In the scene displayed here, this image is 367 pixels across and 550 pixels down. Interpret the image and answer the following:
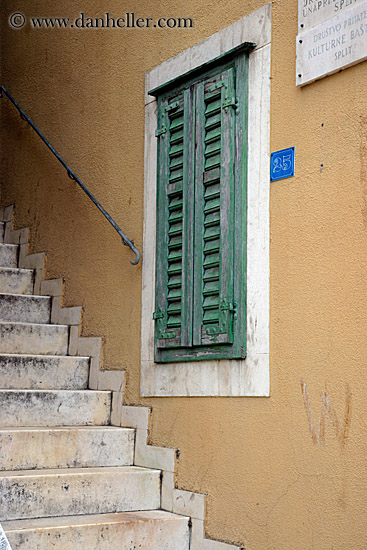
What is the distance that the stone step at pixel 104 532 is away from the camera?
11.3 feet

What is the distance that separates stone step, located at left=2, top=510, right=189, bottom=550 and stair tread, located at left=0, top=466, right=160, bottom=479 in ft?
0.69

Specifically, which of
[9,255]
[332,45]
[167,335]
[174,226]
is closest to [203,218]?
[174,226]

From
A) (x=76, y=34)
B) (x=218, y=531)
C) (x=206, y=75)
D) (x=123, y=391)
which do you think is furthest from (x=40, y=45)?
(x=218, y=531)

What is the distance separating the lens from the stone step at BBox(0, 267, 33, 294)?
5.55 metres

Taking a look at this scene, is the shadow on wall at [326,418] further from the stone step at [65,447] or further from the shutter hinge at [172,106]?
the shutter hinge at [172,106]

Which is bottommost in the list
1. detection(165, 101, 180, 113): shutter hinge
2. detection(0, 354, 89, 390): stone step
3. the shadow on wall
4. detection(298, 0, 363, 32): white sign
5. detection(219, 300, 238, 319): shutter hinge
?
the shadow on wall

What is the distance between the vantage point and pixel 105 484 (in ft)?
13.0

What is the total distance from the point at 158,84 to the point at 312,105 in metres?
1.26

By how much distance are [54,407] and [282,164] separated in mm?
1877

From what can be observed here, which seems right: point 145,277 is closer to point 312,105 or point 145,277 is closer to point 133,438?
point 133,438

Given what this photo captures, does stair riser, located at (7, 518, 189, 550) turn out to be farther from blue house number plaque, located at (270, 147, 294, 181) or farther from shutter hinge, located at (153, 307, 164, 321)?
blue house number plaque, located at (270, 147, 294, 181)

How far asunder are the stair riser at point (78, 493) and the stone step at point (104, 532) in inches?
2.5

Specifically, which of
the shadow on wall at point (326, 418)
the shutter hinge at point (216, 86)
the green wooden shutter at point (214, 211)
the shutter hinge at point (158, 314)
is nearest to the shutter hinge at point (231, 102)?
the green wooden shutter at point (214, 211)

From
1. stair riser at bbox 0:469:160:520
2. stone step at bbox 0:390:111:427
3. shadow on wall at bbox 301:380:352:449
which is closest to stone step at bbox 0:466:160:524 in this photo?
stair riser at bbox 0:469:160:520
